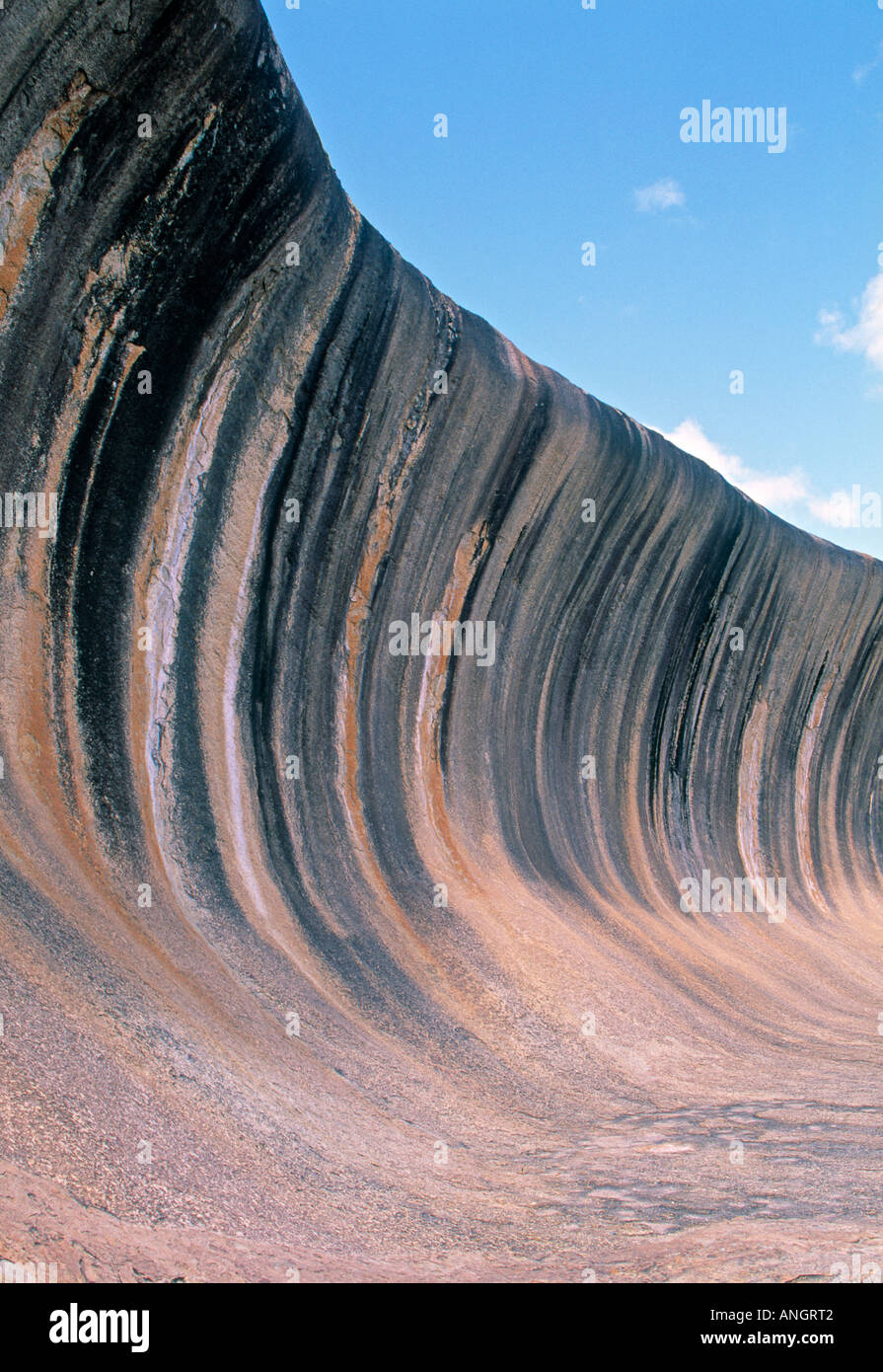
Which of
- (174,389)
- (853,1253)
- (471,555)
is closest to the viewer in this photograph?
(853,1253)

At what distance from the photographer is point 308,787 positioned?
15.7 feet

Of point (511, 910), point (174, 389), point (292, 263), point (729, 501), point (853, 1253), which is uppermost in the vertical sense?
point (729, 501)

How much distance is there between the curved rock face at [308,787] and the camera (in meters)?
2.52

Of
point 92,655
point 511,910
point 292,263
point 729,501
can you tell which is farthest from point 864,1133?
point 729,501

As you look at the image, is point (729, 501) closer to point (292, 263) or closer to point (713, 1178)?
point (292, 263)

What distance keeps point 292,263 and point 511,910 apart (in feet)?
11.2

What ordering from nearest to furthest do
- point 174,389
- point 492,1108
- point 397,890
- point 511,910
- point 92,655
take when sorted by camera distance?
point 492,1108 → point 92,655 → point 174,389 → point 397,890 → point 511,910

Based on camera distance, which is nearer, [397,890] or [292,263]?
[292,263]

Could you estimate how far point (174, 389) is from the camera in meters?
4.20

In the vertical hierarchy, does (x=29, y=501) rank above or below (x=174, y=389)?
below

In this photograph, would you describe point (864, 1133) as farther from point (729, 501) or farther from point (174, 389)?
point (729, 501)

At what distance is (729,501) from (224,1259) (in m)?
7.23

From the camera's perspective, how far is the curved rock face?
2516 mm

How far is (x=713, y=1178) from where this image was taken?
3.10 m
